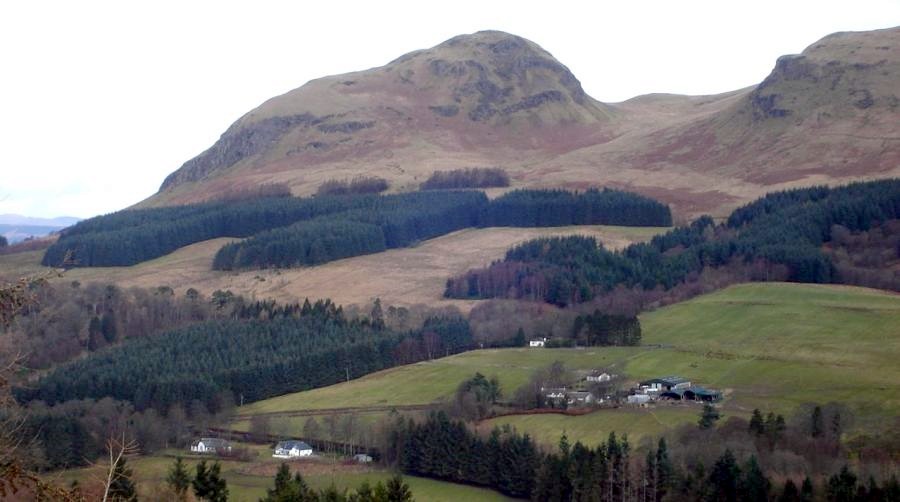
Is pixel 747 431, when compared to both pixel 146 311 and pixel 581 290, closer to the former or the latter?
pixel 581 290

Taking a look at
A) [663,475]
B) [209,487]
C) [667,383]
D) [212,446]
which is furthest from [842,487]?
[212,446]

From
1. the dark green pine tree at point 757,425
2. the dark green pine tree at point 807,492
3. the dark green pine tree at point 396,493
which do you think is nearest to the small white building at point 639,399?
the dark green pine tree at point 757,425

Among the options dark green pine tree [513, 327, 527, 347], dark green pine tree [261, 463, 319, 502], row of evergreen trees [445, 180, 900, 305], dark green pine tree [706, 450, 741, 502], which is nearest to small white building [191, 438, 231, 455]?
dark green pine tree [261, 463, 319, 502]

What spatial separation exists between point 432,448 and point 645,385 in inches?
739

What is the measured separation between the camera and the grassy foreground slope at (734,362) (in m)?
71.1

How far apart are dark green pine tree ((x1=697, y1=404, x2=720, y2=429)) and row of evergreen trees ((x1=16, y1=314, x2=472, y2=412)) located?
43.1m

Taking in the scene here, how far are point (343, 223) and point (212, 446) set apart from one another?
98.4 m

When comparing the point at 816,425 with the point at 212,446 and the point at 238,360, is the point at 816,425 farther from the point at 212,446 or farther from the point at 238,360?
the point at 238,360

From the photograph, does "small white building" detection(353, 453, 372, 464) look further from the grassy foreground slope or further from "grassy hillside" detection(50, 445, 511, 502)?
the grassy foreground slope

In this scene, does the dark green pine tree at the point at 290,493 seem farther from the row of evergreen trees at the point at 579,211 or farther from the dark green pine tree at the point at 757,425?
the row of evergreen trees at the point at 579,211

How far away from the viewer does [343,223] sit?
575ft

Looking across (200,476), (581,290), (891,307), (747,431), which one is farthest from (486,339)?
(200,476)

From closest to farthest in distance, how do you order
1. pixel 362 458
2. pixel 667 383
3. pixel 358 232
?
pixel 362 458 < pixel 667 383 < pixel 358 232

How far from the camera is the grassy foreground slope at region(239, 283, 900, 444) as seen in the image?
71.1 meters
